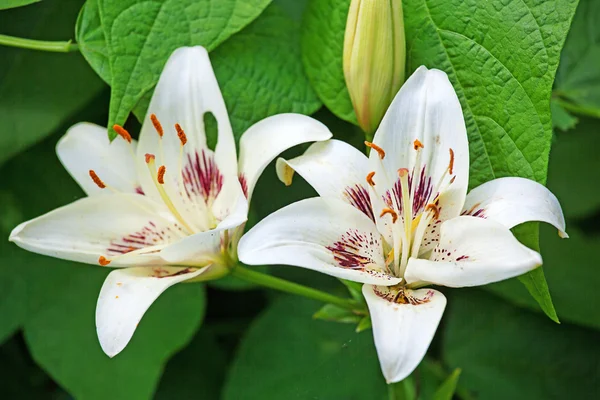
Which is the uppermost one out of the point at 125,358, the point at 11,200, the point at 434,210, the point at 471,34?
the point at 471,34

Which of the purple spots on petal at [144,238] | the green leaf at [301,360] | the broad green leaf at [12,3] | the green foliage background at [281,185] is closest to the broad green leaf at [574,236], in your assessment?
the green foliage background at [281,185]

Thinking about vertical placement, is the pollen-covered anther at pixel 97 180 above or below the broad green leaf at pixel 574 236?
above

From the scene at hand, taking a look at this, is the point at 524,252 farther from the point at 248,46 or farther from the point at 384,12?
the point at 248,46

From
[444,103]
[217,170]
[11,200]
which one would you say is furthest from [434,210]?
[11,200]

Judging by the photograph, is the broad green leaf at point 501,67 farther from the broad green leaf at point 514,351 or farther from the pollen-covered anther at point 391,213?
the broad green leaf at point 514,351

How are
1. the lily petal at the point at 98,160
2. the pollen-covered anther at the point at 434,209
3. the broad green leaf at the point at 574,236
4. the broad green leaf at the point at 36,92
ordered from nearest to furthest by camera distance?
the pollen-covered anther at the point at 434,209 < the lily petal at the point at 98,160 < the broad green leaf at the point at 36,92 < the broad green leaf at the point at 574,236

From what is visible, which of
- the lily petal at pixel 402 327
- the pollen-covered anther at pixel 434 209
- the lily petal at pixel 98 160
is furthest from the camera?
the lily petal at pixel 98 160
